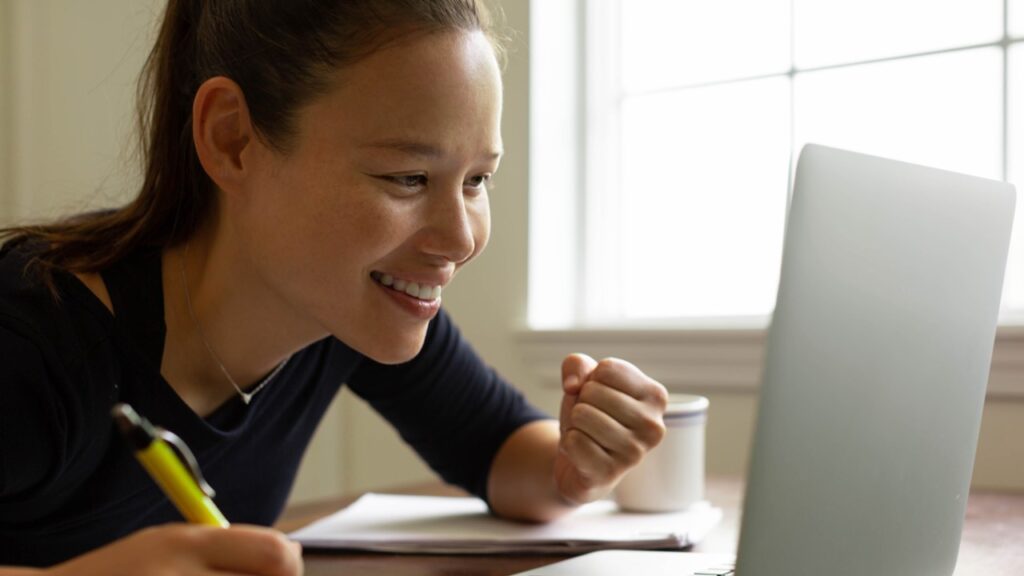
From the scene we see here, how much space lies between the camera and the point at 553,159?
1.92 m

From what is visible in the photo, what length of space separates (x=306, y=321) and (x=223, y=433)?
5.4 inches

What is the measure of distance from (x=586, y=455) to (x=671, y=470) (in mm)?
130

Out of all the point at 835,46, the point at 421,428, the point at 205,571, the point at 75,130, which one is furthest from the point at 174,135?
the point at 75,130

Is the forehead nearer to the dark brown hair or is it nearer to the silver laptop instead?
the dark brown hair

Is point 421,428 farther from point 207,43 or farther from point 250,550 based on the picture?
point 250,550

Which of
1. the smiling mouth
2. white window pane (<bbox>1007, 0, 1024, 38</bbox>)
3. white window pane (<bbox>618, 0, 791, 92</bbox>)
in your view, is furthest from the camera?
white window pane (<bbox>618, 0, 791, 92</bbox>)

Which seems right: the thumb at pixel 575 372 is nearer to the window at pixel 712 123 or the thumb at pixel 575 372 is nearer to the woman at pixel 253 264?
the woman at pixel 253 264

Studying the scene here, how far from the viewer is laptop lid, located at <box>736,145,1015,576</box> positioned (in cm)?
55

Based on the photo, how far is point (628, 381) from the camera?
1016 mm

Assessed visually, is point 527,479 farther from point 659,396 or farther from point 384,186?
point 384,186

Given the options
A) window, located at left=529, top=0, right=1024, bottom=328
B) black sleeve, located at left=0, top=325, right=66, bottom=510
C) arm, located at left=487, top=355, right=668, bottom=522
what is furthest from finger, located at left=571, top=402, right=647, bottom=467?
window, located at left=529, top=0, right=1024, bottom=328

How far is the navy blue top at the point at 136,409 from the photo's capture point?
2.91 ft

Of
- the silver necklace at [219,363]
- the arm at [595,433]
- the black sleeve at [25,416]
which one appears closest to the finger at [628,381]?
the arm at [595,433]

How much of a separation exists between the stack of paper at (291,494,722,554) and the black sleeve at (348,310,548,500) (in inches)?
3.5
